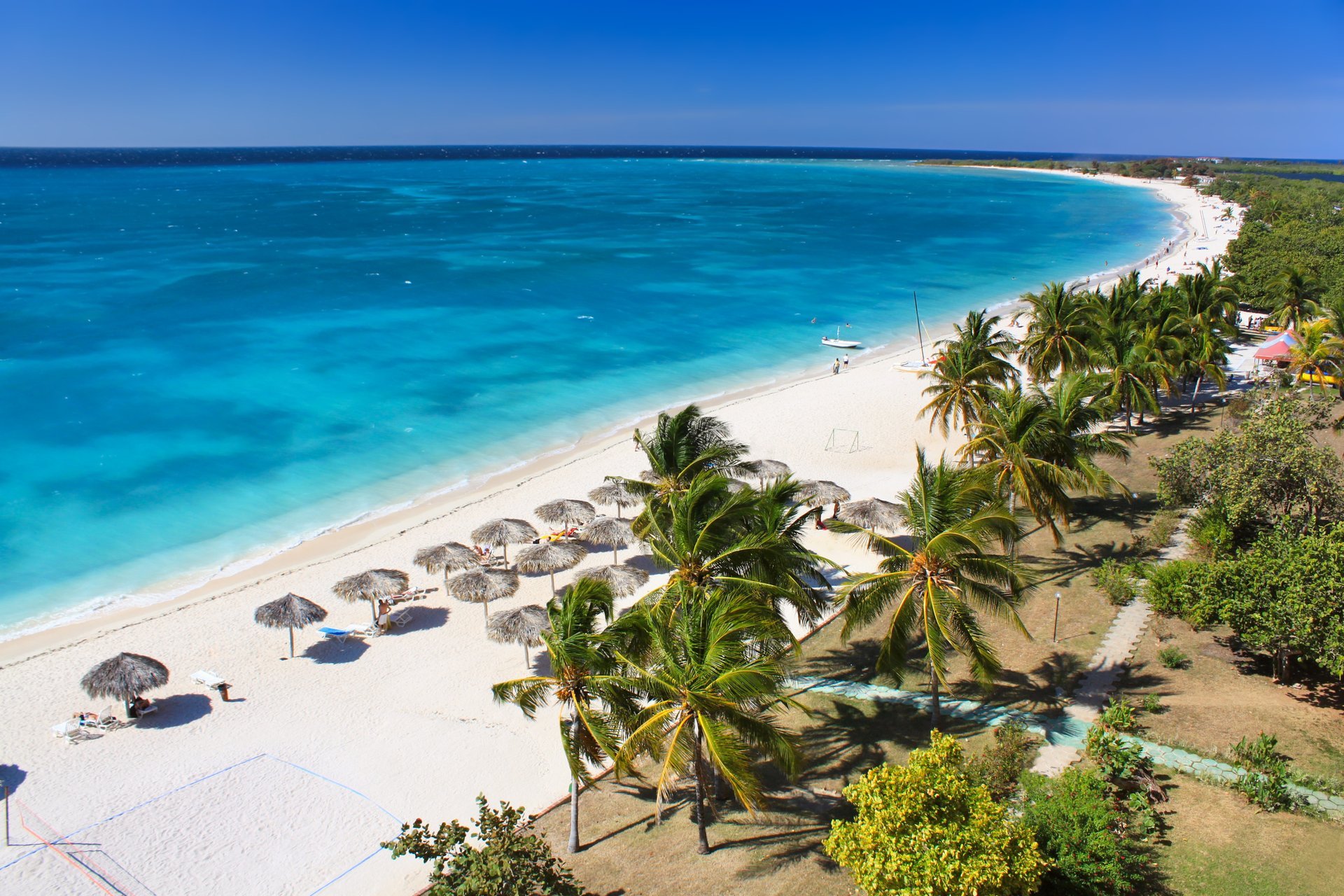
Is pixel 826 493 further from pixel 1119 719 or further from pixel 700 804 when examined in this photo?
pixel 700 804

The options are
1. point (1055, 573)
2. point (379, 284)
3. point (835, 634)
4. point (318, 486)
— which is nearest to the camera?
point (835, 634)

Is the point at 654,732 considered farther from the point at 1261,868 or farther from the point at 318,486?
the point at 318,486

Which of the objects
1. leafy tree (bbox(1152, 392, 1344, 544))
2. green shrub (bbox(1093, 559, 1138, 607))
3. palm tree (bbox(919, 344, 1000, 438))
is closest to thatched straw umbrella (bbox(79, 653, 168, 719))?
green shrub (bbox(1093, 559, 1138, 607))

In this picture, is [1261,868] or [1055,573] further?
[1055,573]

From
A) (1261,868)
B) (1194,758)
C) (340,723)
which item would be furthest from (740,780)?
(340,723)

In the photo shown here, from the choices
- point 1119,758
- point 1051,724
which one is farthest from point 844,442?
point 1119,758

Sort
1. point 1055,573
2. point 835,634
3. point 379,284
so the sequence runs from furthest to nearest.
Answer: point 379,284, point 1055,573, point 835,634
